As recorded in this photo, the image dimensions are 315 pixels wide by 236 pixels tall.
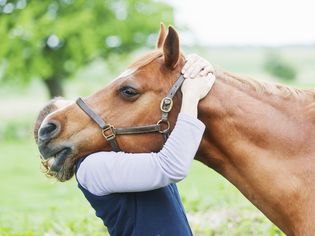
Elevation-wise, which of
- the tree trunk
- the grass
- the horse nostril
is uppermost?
the horse nostril

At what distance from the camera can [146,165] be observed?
126 inches

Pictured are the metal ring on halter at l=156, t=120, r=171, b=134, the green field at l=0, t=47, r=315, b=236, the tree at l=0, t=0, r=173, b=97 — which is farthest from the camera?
the tree at l=0, t=0, r=173, b=97

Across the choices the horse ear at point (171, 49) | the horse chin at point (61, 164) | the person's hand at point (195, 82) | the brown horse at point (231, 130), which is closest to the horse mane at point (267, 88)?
the brown horse at point (231, 130)

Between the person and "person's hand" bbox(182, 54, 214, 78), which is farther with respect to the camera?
"person's hand" bbox(182, 54, 214, 78)

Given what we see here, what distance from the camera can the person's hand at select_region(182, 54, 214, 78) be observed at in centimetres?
327

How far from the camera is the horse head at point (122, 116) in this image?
10.7ft

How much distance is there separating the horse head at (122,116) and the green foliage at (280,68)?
3669 cm

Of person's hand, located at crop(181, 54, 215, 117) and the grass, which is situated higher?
person's hand, located at crop(181, 54, 215, 117)

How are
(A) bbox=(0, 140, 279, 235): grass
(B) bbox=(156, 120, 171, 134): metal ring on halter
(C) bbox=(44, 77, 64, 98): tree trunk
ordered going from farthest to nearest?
(C) bbox=(44, 77, 64, 98): tree trunk → (A) bbox=(0, 140, 279, 235): grass → (B) bbox=(156, 120, 171, 134): metal ring on halter

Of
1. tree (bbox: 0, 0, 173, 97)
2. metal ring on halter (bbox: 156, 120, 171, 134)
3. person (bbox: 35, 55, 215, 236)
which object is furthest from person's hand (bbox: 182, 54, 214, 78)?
tree (bbox: 0, 0, 173, 97)

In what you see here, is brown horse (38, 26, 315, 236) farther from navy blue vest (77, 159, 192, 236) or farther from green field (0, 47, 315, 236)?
green field (0, 47, 315, 236)

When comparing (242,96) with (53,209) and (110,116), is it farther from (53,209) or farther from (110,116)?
(53,209)

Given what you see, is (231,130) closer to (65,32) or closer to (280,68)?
(65,32)

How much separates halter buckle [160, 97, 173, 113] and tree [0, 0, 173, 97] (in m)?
19.6
